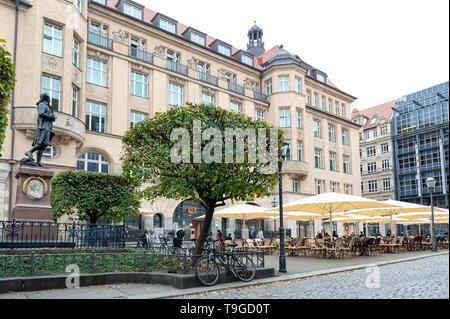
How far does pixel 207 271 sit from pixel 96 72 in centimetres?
2379

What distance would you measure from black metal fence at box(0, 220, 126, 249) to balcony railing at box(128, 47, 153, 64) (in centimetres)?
2234

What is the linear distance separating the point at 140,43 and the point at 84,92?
796 centimetres

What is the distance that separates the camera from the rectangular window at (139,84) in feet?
106

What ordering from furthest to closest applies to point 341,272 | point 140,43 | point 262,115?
point 262,115, point 140,43, point 341,272

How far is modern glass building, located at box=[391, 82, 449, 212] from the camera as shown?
60.0 m

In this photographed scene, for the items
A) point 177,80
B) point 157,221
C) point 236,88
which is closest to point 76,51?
point 177,80

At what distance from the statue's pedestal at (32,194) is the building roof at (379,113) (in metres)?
66.9

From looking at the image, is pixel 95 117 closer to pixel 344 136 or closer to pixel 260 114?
pixel 260 114

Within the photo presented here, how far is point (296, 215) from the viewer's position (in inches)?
967

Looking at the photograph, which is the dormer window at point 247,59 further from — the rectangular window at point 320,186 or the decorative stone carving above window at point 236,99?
the rectangular window at point 320,186

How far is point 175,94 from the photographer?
34812 millimetres

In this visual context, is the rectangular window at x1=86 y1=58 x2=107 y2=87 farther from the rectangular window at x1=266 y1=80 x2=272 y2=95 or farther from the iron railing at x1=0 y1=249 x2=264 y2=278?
the iron railing at x1=0 y1=249 x2=264 y2=278
